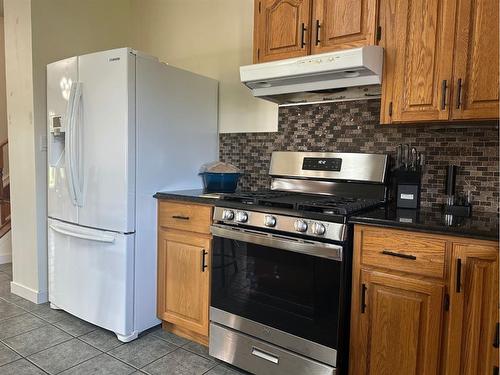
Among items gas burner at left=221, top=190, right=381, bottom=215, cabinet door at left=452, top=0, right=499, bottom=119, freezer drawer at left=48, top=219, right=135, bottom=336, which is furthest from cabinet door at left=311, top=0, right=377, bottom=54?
freezer drawer at left=48, top=219, right=135, bottom=336

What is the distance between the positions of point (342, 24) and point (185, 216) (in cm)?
141

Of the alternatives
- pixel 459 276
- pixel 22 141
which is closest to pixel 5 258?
pixel 22 141

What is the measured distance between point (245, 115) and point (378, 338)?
1.81 metres

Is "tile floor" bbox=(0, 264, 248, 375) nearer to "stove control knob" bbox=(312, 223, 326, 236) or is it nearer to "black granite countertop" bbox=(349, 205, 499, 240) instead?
"stove control knob" bbox=(312, 223, 326, 236)

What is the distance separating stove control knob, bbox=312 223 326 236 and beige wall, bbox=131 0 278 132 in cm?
117

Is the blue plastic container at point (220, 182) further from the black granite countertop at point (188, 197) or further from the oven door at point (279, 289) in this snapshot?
the oven door at point (279, 289)

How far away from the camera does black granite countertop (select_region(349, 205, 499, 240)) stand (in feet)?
4.66

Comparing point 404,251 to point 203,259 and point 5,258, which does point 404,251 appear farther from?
point 5,258

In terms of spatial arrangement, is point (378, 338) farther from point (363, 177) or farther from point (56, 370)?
point (56, 370)

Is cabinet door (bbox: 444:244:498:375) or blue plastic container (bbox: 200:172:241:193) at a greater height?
blue plastic container (bbox: 200:172:241:193)

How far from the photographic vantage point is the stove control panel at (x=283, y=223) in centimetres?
168

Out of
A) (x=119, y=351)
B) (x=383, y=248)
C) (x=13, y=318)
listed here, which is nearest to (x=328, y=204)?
(x=383, y=248)

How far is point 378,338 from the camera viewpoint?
5.40 ft

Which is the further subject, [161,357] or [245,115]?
[245,115]
